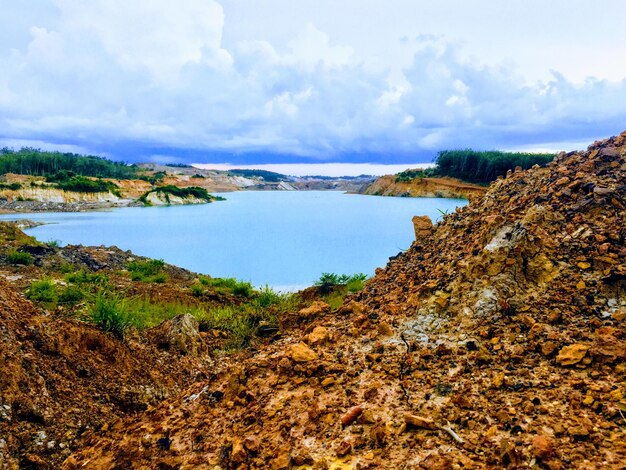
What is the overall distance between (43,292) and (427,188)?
72.8m

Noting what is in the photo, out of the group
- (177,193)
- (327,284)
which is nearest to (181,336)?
(327,284)

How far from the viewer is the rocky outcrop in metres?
69.1

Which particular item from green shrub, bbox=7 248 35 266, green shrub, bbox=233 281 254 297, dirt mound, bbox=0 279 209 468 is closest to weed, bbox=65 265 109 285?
green shrub, bbox=233 281 254 297

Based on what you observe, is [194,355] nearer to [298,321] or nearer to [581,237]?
[298,321]

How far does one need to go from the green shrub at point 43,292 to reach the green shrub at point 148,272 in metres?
4.56

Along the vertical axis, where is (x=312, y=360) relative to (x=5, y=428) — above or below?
above

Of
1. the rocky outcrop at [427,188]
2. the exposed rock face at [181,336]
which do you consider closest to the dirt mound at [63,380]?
the exposed rock face at [181,336]

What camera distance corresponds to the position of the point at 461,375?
3.55 meters

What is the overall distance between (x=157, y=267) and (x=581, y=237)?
13562mm

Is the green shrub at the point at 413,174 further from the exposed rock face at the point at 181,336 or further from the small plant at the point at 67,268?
the exposed rock face at the point at 181,336

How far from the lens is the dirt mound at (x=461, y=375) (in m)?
2.83

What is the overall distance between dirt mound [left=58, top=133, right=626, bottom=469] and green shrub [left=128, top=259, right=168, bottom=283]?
27.9 ft

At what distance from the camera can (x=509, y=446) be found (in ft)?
8.55

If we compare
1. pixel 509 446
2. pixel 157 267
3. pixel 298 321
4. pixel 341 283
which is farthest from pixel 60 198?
pixel 509 446
